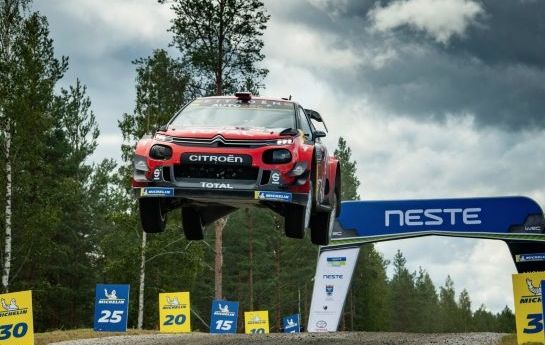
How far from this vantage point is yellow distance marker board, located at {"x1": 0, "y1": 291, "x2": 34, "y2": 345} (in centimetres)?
1623

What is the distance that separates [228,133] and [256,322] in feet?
73.1

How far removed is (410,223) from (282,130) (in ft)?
53.6

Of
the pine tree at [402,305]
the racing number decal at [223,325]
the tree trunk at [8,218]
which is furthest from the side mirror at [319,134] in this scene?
the pine tree at [402,305]

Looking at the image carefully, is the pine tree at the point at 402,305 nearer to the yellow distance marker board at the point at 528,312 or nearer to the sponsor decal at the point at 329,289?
the sponsor decal at the point at 329,289

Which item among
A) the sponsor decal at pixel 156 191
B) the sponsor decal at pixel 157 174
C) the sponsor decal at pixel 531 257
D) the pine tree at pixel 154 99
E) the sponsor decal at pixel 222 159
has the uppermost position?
the pine tree at pixel 154 99

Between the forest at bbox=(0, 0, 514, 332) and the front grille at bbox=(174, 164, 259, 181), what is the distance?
1.55 metres

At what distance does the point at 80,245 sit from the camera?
4719cm

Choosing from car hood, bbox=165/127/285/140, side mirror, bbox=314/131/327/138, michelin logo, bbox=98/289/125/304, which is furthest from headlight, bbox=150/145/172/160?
michelin logo, bbox=98/289/125/304

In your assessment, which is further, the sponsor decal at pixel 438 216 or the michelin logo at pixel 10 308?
the sponsor decal at pixel 438 216

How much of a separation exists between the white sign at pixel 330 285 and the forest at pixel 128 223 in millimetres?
4422

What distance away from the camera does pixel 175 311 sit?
1000 inches

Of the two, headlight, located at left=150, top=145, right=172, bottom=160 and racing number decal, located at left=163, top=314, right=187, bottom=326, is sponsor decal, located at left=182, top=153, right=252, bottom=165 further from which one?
racing number decal, located at left=163, top=314, right=187, bottom=326

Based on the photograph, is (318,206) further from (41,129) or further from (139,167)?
(41,129)

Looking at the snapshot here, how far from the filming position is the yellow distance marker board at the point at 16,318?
16.2 metres
